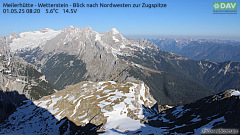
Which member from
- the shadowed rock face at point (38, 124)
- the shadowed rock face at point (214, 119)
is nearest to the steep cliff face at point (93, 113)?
the shadowed rock face at point (38, 124)

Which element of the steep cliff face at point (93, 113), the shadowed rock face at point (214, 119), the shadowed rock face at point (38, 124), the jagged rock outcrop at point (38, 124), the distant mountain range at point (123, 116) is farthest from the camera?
the jagged rock outcrop at point (38, 124)

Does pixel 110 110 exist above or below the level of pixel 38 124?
above

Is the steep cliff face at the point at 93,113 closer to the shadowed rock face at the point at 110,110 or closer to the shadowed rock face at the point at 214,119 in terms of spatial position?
the shadowed rock face at the point at 110,110

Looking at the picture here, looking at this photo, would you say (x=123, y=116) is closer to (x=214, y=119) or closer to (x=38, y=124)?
(x=214, y=119)

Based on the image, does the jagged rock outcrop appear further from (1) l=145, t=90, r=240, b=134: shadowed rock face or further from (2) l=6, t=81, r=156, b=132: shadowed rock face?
(1) l=145, t=90, r=240, b=134: shadowed rock face

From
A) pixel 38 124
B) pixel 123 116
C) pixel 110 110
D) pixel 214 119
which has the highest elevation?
pixel 214 119

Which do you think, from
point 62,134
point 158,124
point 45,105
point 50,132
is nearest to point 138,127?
point 158,124

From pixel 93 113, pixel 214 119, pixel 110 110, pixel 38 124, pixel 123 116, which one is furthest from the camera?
pixel 38 124

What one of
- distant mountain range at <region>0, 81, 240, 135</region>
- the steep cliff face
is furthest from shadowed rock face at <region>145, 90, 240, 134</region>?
the steep cliff face

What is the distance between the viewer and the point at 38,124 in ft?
418

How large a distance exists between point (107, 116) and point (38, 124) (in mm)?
72944

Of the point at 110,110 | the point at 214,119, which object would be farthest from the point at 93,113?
the point at 214,119

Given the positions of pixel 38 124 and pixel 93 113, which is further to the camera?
pixel 38 124

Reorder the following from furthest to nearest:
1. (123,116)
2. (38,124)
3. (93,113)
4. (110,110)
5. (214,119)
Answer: (38,124) < (110,110) < (93,113) < (123,116) < (214,119)
